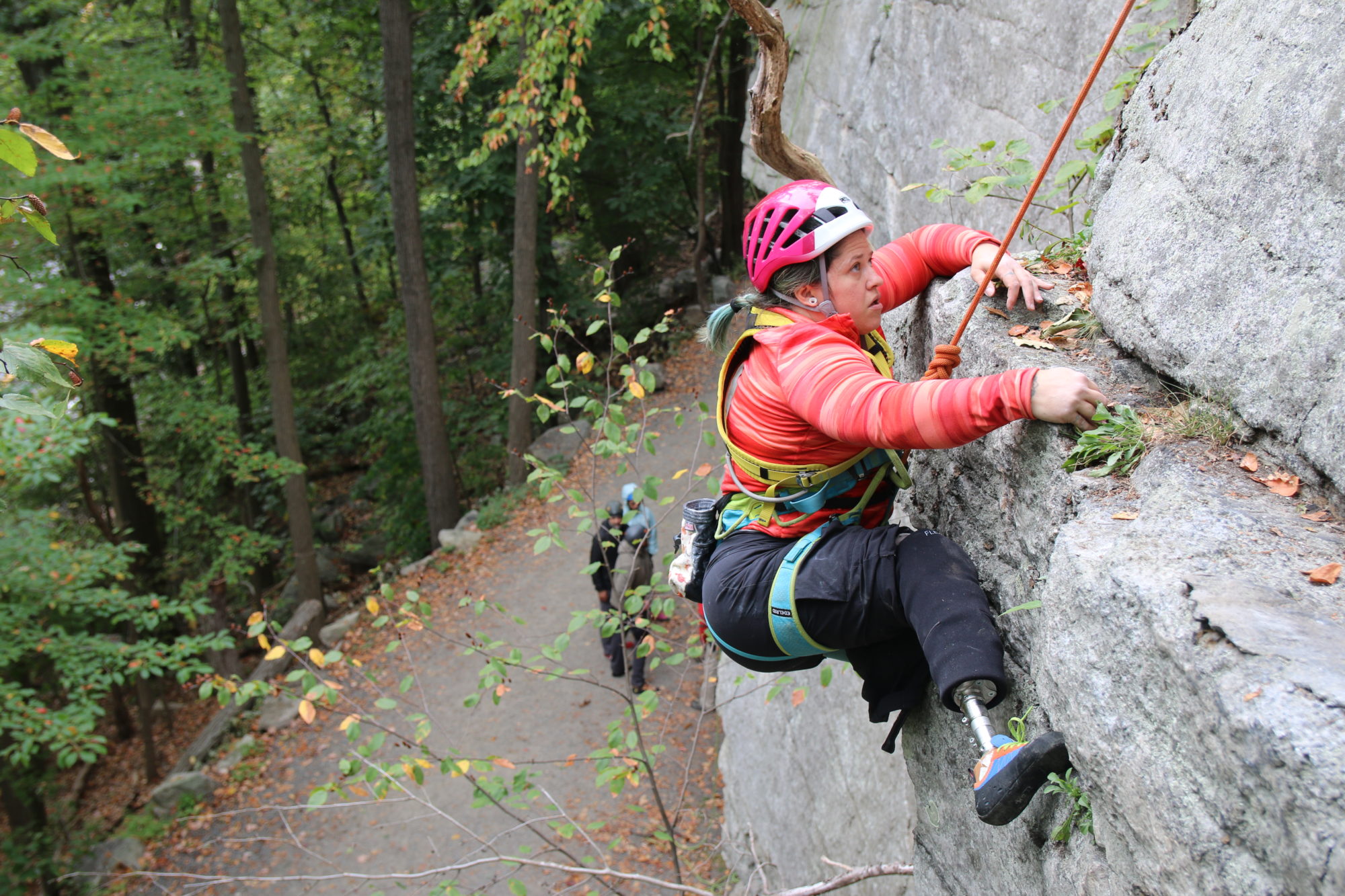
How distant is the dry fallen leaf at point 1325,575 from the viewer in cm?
151

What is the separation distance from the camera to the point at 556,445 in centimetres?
1488

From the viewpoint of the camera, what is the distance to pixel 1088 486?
1.97 m

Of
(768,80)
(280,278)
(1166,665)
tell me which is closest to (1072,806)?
(1166,665)

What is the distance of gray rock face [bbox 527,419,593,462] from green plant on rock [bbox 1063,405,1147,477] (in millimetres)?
12336

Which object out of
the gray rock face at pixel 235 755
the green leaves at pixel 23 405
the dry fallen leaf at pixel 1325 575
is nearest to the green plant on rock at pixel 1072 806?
the dry fallen leaf at pixel 1325 575

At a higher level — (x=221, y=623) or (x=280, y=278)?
(x=280, y=278)

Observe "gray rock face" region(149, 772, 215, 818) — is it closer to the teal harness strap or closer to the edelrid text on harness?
the edelrid text on harness

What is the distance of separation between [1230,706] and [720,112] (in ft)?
55.8

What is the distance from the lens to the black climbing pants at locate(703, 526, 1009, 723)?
82.7 inches

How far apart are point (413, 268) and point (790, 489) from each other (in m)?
11.8

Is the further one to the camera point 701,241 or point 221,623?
point 701,241

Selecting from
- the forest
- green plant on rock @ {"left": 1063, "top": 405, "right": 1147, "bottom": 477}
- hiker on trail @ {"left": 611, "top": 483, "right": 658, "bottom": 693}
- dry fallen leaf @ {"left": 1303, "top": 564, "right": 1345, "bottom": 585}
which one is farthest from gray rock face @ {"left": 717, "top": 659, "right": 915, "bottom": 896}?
the forest

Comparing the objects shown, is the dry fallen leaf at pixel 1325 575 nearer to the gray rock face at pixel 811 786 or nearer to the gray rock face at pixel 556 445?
the gray rock face at pixel 811 786

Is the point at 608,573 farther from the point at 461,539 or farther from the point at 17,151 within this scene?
the point at 17,151
